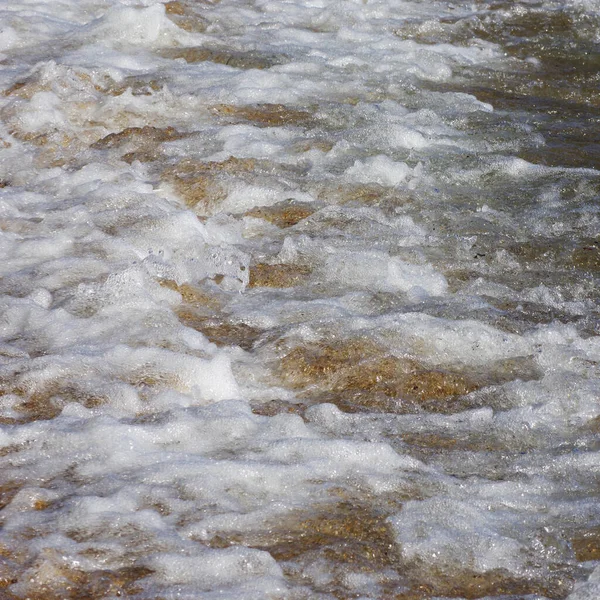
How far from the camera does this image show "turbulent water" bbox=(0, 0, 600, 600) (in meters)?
2.51

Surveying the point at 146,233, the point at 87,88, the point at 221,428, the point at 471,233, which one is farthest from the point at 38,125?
the point at 221,428

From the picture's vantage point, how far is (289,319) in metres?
3.71

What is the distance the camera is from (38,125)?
5.31 m

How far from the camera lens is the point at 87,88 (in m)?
5.74

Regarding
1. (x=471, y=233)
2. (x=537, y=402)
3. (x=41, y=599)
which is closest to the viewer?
(x=41, y=599)

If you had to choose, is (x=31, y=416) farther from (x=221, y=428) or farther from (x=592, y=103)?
(x=592, y=103)

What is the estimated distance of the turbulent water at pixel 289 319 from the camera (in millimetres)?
2506

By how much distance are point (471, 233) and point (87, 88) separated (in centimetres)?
276

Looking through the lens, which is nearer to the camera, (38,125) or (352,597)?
(352,597)

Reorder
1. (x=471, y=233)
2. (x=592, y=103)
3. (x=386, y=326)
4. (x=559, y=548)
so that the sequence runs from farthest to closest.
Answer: (x=592, y=103), (x=471, y=233), (x=386, y=326), (x=559, y=548)

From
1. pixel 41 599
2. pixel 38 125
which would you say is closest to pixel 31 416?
pixel 41 599

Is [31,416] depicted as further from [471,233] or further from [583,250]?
[583,250]

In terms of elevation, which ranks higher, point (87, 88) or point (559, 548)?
point (87, 88)

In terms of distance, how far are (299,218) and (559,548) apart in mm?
2454
